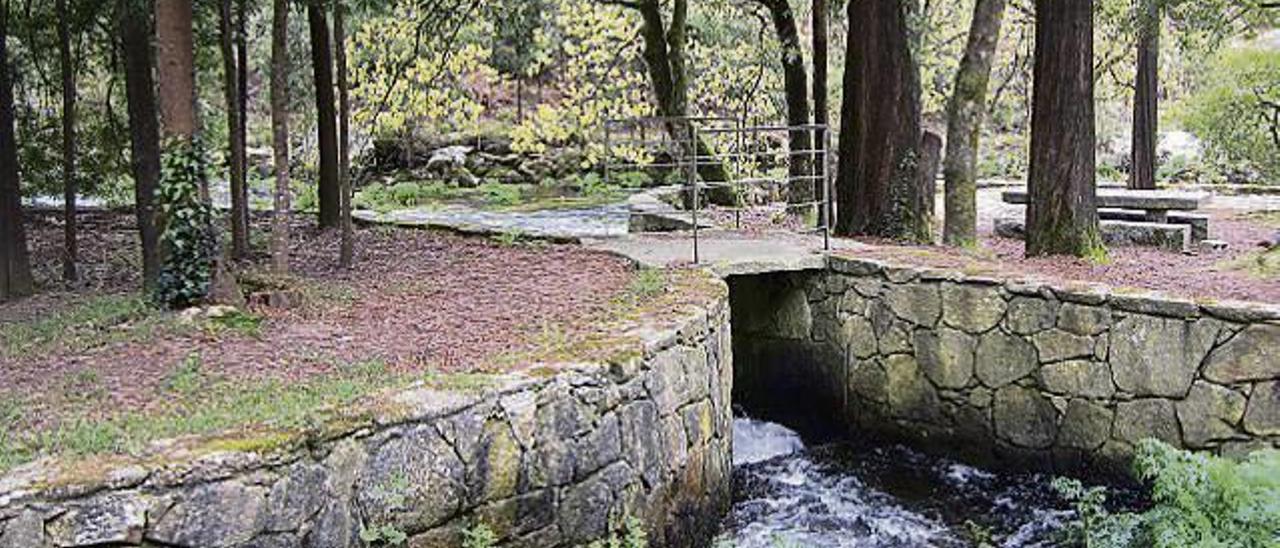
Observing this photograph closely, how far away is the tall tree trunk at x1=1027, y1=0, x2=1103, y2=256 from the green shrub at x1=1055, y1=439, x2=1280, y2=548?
3.46m

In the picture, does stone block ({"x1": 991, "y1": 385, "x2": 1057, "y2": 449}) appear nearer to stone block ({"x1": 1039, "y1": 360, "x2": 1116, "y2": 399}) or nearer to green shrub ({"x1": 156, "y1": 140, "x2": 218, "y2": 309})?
stone block ({"x1": 1039, "y1": 360, "x2": 1116, "y2": 399})

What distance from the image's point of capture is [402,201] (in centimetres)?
1777

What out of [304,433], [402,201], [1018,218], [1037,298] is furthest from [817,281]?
[402,201]

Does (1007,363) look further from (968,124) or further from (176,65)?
(176,65)

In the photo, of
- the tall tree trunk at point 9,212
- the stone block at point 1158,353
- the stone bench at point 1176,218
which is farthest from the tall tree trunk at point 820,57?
the tall tree trunk at point 9,212

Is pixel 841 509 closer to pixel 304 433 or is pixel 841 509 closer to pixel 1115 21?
pixel 304 433

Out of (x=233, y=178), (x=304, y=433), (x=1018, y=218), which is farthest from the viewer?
(x=1018, y=218)

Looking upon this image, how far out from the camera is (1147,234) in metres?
10.6

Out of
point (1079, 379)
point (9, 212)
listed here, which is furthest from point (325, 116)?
point (1079, 379)

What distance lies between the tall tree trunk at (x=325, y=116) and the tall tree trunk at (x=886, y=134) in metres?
5.19

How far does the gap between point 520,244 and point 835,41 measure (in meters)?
11.7

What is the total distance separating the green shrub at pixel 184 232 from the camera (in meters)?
6.78

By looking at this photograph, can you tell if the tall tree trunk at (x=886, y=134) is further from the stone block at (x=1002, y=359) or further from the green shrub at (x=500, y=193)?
the green shrub at (x=500, y=193)

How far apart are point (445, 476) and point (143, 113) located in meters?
5.25
